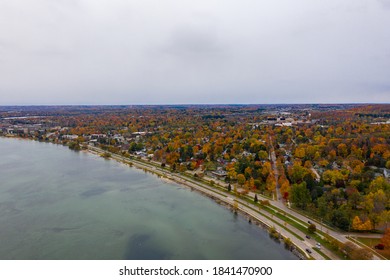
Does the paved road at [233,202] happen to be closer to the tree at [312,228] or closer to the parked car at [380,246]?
the tree at [312,228]

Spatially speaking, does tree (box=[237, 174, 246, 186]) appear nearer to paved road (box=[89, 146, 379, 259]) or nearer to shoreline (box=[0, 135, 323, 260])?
paved road (box=[89, 146, 379, 259])

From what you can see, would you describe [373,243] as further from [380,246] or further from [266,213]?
[266,213]

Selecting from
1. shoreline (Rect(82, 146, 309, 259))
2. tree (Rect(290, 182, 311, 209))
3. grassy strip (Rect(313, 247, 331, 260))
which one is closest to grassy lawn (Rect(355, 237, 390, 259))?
grassy strip (Rect(313, 247, 331, 260))

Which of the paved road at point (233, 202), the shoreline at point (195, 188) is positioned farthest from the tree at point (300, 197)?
the shoreline at point (195, 188)

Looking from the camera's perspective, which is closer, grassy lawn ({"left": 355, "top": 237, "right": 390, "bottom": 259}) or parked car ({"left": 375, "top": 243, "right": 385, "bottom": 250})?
grassy lawn ({"left": 355, "top": 237, "right": 390, "bottom": 259})

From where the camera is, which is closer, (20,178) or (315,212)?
(315,212)

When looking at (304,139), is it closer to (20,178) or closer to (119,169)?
(119,169)

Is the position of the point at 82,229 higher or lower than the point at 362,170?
lower

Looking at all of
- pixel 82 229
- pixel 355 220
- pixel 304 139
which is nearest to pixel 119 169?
pixel 82 229
